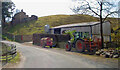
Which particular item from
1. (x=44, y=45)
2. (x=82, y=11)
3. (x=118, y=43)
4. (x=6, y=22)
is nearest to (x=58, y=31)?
(x=44, y=45)

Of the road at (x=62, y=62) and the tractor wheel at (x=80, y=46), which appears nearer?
the road at (x=62, y=62)

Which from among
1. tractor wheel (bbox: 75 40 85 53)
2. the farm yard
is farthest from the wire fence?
tractor wheel (bbox: 75 40 85 53)

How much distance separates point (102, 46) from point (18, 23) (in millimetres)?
42057

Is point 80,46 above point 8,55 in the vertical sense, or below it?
above

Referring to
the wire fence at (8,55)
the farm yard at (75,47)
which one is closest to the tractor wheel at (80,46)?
the farm yard at (75,47)

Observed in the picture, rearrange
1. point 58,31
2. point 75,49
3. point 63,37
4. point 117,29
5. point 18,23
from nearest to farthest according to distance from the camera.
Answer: point 117,29 < point 75,49 < point 63,37 < point 58,31 < point 18,23

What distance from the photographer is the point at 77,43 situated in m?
15.1

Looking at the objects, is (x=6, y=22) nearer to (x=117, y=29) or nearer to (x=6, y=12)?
(x=6, y=12)

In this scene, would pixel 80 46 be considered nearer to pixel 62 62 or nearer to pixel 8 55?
pixel 62 62

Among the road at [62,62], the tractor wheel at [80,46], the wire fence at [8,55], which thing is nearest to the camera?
the road at [62,62]

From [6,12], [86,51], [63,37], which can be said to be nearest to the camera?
[86,51]

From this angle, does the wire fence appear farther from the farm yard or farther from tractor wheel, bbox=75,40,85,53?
tractor wheel, bbox=75,40,85,53

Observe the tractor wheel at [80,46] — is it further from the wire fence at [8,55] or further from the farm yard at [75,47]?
the wire fence at [8,55]

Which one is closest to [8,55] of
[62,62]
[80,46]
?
[62,62]
